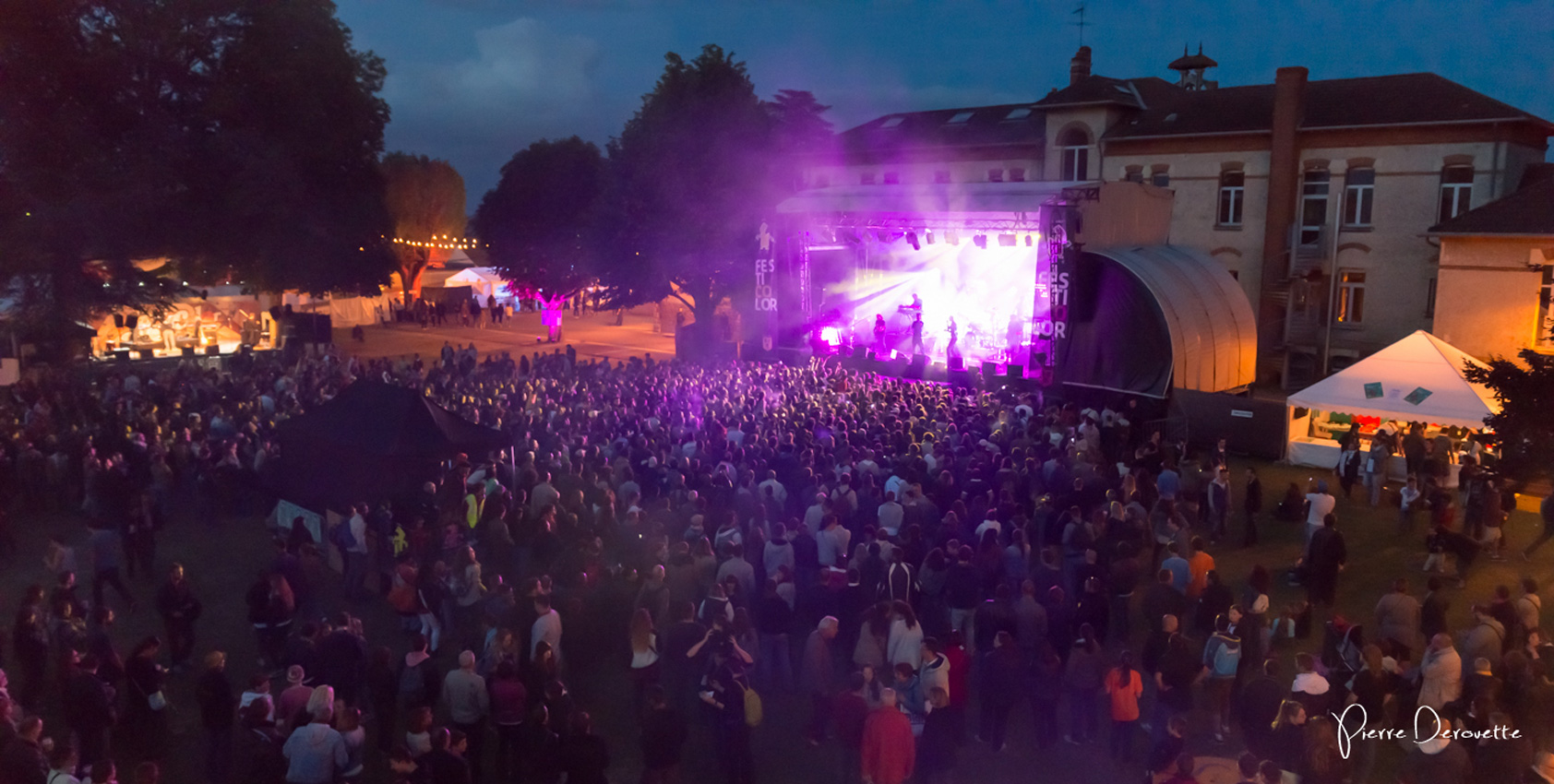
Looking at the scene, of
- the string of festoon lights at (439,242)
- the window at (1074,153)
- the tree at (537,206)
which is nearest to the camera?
the window at (1074,153)

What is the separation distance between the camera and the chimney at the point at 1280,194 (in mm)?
25516

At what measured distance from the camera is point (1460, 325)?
872 inches

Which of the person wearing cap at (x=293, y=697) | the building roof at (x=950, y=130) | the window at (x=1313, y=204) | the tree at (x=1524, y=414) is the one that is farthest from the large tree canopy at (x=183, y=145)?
the tree at (x=1524, y=414)

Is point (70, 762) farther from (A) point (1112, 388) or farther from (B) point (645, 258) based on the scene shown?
(B) point (645, 258)

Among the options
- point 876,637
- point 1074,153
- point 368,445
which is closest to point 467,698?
point 876,637

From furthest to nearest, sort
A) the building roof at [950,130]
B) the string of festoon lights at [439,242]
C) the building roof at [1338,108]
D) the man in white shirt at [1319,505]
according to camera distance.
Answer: the string of festoon lights at [439,242]
the building roof at [950,130]
the building roof at [1338,108]
the man in white shirt at [1319,505]

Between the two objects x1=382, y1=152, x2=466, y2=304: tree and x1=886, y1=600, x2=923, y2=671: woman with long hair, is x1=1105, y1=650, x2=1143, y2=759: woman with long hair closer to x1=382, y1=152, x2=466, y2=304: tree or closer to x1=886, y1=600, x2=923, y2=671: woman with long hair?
x1=886, y1=600, x2=923, y2=671: woman with long hair

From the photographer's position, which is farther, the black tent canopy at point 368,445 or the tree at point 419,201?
the tree at point 419,201

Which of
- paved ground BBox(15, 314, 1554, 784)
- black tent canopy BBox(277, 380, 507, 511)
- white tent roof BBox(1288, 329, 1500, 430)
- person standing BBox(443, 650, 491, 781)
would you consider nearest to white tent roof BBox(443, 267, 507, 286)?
paved ground BBox(15, 314, 1554, 784)

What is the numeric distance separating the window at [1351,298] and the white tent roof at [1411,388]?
10489mm

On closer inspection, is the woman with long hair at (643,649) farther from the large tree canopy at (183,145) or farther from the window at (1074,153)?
the window at (1074,153)

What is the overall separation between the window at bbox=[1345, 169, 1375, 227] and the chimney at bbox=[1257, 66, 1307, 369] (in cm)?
124

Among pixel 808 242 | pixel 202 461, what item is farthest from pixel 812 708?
pixel 808 242

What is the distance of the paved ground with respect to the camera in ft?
24.7
